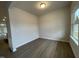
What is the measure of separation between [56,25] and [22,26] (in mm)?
2444

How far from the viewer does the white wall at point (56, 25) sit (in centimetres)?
500

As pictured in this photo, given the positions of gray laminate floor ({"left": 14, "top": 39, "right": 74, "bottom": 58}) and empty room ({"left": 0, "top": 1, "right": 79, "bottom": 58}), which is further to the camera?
empty room ({"left": 0, "top": 1, "right": 79, "bottom": 58})

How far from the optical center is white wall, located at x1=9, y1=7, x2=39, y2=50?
3.79 m

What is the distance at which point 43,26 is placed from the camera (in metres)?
6.09

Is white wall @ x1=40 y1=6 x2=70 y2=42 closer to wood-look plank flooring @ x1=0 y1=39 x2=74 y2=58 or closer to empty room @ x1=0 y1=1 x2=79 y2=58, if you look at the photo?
empty room @ x1=0 y1=1 x2=79 y2=58

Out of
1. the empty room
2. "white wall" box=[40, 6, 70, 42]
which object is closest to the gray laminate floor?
the empty room

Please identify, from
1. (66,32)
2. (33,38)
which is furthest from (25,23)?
(66,32)

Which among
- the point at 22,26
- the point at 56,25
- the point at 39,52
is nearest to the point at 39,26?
the point at 56,25

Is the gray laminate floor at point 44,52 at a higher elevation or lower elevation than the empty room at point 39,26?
lower

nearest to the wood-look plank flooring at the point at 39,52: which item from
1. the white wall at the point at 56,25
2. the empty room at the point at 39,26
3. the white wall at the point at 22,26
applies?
the empty room at the point at 39,26

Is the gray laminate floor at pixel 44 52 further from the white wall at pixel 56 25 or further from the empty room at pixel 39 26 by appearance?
the white wall at pixel 56 25

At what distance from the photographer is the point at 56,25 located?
543 cm

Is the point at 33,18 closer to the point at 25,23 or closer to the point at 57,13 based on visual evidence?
the point at 25,23

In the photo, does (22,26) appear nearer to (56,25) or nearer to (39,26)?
(39,26)
